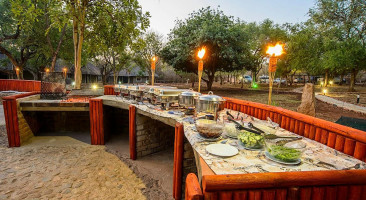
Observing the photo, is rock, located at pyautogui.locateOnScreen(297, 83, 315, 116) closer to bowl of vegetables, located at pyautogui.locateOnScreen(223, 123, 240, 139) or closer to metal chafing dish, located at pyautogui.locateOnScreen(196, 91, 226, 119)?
metal chafing dish, located at pyautogui.locateOnScreen(196, 91, 226, 119)

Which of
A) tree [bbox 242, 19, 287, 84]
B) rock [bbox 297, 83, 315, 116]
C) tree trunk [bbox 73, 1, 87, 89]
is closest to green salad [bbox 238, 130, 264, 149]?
rock [bbox 297, 83, 315, 116]

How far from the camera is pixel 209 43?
17.7 metres

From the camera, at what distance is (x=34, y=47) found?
2162cm

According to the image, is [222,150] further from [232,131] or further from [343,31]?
[343,31]

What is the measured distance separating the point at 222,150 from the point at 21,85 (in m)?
20.3

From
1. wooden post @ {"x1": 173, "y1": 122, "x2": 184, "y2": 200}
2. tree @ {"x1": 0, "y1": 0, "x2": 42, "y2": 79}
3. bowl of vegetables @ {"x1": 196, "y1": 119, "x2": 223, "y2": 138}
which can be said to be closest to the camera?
bowl of vegetables @ {"x1": 196, "y1": 119, "x2": 223, "y2": 138}

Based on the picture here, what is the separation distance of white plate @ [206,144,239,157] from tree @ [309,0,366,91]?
20506 millimetres

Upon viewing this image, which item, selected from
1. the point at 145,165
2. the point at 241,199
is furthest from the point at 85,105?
the point at 241,199

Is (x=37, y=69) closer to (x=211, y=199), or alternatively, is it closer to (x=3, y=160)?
(x=3, y=160)

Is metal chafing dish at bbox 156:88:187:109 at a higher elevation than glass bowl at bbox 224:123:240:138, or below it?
higher

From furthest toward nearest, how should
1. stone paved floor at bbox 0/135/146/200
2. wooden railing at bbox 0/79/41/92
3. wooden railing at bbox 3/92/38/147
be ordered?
1. wooden railing at bbox 0/79/41/92
2. wooden railing at bbox 3/92/38/147
3. stone paved floor at bbox 0/135/146/200

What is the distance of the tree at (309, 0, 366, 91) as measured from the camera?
17.0 meters

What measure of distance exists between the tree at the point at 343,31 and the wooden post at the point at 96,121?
2053 centimetres

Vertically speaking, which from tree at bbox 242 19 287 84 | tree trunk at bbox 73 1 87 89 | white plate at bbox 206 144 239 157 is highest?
tree at bbox 242 19 287 84
